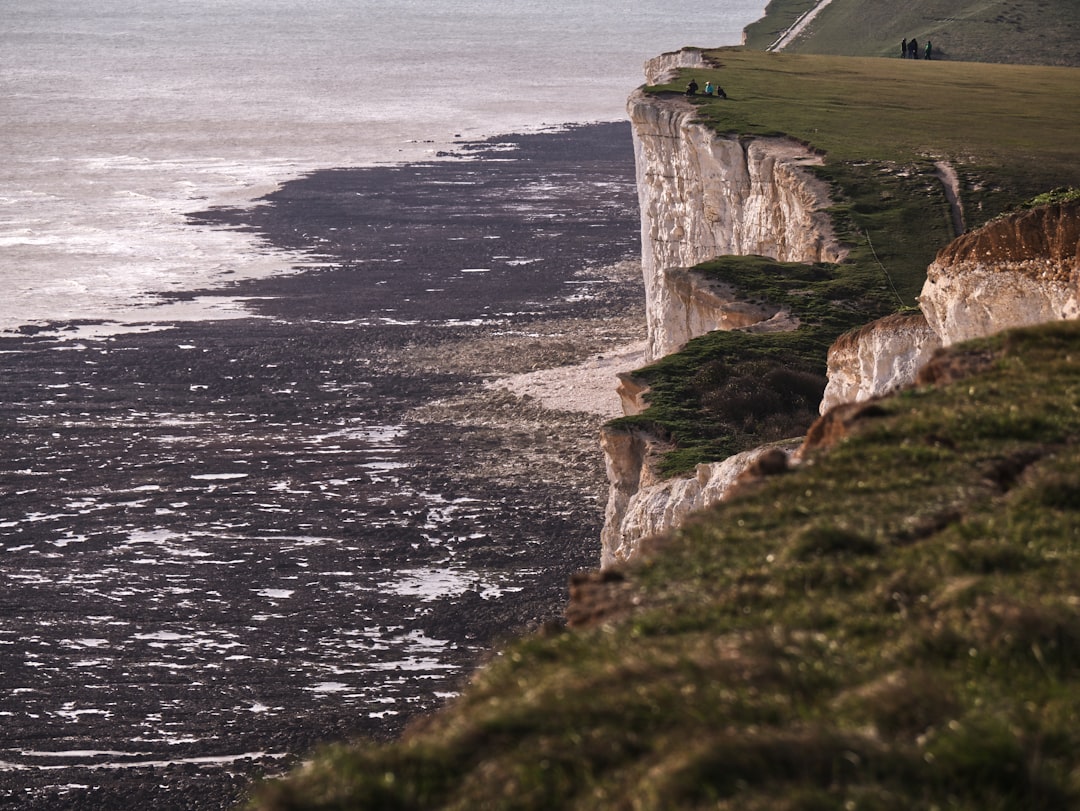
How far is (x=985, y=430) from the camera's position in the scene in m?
9.78

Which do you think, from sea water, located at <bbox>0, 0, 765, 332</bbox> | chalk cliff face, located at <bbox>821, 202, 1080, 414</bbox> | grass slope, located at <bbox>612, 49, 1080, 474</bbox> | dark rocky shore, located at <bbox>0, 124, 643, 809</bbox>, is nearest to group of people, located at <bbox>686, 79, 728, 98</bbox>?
grass slope, located at <bbox>612, 49, 1080, 474</bbox>

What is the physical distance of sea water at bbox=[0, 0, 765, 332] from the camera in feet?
198

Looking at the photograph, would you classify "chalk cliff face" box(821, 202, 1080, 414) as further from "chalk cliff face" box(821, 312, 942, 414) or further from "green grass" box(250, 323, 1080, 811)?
"green grass" box(250, 323, 1080, 811)

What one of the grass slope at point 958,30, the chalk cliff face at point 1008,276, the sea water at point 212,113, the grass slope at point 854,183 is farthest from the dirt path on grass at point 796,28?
the chalk cliff face at point 1008,276

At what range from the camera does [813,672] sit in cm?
700

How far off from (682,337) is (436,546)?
23.6ft

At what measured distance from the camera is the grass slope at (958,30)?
7706cm

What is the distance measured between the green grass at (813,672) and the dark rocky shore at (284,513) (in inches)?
614

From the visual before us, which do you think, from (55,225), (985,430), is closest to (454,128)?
(55,225)

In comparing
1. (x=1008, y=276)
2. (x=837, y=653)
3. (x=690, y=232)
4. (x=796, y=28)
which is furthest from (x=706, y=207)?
(x=796, y=28)

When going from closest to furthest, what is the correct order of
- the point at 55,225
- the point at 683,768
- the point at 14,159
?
the point at 683,768, the point at 55,225, the point at 14,159

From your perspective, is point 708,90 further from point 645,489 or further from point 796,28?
point 796,28

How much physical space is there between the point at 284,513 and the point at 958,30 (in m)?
60.7

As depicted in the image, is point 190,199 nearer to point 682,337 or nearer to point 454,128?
point 454,128
